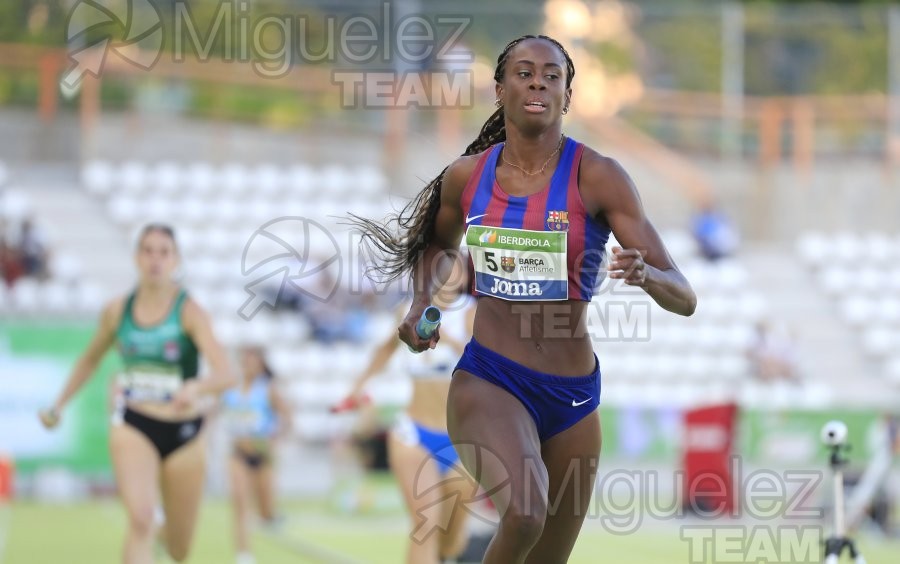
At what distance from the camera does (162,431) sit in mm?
9016

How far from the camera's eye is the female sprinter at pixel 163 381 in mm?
8945

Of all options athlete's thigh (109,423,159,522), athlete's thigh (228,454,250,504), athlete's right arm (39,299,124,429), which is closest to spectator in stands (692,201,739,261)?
athlete's thigh (228,454,250,504)

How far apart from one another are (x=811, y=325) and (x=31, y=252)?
1359 centimetres

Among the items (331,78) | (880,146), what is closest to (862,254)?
(880,146)

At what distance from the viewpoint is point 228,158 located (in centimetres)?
2595

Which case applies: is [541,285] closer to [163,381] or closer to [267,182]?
[163,381]

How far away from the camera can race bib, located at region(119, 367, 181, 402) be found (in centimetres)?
905

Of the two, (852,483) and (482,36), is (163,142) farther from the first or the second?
(852,483)

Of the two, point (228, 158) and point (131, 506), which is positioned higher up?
point (228, 158)

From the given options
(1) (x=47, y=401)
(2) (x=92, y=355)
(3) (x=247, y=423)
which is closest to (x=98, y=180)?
(1) (x=47, y=401)

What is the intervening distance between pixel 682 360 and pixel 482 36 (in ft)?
→ 22.4

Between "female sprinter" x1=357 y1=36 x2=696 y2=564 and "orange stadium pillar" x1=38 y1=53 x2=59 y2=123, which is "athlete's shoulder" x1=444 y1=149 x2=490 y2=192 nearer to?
"female sprinter" x1=357 y1=36 x2=696 y2=564

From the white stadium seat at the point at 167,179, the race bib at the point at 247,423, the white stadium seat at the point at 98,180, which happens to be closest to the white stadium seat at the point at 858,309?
the white stadium seat at the point at 167,179

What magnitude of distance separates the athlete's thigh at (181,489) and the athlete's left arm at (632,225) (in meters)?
4.08
